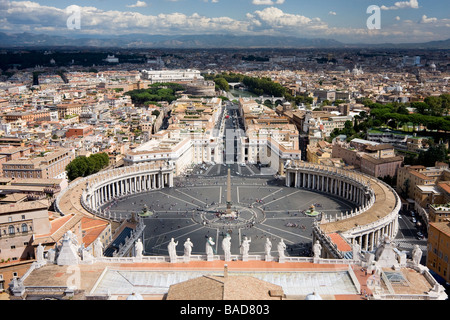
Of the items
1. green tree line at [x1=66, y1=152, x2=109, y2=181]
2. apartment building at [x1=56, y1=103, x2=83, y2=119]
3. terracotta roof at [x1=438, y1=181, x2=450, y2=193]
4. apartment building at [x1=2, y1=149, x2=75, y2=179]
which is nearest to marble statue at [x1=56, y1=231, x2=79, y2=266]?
apartment building at [x1=2, y1=149, x2=75, y2=179]

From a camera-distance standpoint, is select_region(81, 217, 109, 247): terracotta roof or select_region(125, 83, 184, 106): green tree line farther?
select_region(125, 83, 184, 106): green tree line

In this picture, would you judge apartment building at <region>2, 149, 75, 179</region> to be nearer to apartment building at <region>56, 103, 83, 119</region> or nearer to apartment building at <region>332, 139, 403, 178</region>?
apartment building at <region>332, 139, 403, 178</region>

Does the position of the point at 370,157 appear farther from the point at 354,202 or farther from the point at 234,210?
the point at 234,210

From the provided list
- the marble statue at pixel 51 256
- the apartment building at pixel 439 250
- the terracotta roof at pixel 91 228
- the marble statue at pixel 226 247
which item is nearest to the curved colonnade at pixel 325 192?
the apartment building at pixel 439 250

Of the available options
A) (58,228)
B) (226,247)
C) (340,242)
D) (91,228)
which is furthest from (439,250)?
(58,228)

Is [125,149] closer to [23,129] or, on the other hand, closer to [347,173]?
[23,129]
